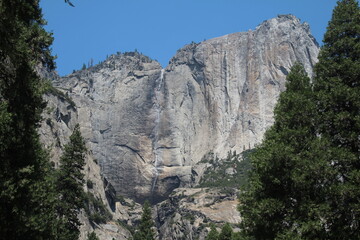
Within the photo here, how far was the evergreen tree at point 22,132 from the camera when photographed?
15150 mm

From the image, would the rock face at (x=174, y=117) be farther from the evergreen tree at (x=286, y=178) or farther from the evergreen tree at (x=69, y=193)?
the evergreen tree at (x=286, y=178)

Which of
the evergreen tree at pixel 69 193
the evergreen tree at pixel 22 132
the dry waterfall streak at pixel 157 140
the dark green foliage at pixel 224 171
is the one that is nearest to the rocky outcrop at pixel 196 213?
the dark green foliage at pixel 224 171

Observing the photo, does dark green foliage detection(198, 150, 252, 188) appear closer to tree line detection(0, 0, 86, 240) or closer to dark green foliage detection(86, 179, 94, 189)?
dark green foliage detection(86, 179, 94, 189)

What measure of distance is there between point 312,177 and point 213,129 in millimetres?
173656

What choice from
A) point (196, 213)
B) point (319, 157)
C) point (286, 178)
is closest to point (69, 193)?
point (286, 178)

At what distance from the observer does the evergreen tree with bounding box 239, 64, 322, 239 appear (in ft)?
57.1

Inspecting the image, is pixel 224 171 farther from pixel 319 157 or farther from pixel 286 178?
pixel 319 157

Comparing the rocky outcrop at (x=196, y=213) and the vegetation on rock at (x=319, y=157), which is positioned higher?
the rocky outcrop at (x=196, y=213)

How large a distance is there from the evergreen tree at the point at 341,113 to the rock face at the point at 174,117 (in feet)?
503

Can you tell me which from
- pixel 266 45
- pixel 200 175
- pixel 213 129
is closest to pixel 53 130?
pixel 200 175

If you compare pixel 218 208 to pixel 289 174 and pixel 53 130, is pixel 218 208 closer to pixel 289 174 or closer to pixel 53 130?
pixel 53 130

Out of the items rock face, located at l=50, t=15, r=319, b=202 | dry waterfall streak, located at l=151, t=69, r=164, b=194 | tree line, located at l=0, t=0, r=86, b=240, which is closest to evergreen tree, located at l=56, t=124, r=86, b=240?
tree line, located at l=0, t=0, r=86, b=240

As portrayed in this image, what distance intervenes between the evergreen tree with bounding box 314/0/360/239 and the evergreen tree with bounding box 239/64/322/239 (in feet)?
2.50

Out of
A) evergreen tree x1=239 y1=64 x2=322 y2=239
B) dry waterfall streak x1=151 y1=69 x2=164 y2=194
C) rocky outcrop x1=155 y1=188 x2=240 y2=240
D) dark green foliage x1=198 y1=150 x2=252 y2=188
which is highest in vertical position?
dry waterfall streak x1=151 y1=69 x2=164 y2=194
